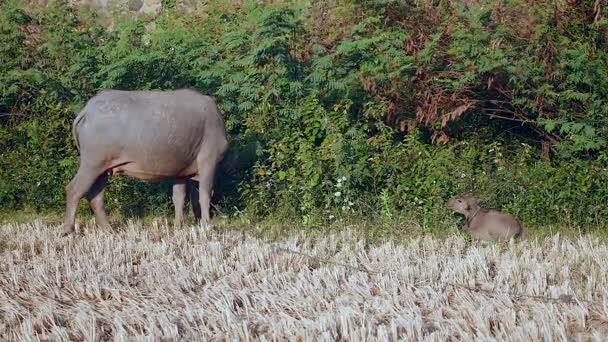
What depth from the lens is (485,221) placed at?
8.96 metres

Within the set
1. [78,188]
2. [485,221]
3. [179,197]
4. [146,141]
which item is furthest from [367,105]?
[78,188]

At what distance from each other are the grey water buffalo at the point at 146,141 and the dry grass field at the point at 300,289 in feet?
3.81

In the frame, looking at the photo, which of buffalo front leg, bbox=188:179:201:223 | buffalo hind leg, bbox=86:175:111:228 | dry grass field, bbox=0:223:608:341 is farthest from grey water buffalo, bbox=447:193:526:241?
buffalo hind leg, bbox=86:175:111:228

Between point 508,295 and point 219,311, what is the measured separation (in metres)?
1.92

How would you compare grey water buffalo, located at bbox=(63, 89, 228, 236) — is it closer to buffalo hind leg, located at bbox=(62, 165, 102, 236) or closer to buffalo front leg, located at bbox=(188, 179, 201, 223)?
buffalo hind leg, located at bbox=(62, 165, 102, 236)

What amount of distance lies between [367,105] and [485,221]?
2.28 m

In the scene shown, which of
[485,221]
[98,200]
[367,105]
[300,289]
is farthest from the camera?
[367,105]

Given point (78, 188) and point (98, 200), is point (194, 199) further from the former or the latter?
point (78, 188)

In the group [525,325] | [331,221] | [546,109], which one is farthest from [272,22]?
[525,325]

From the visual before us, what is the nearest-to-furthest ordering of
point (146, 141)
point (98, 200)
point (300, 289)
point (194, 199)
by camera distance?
1. point (300, 289)
2. point (146, 141)
3. point (98, 200)
4. point (194, 199)

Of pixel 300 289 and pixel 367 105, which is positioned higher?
pixel 367 105

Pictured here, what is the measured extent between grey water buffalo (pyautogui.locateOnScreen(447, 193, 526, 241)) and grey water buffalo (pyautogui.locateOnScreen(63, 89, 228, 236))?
2636mm

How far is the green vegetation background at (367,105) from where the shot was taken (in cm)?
981

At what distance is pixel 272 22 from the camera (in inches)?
414
